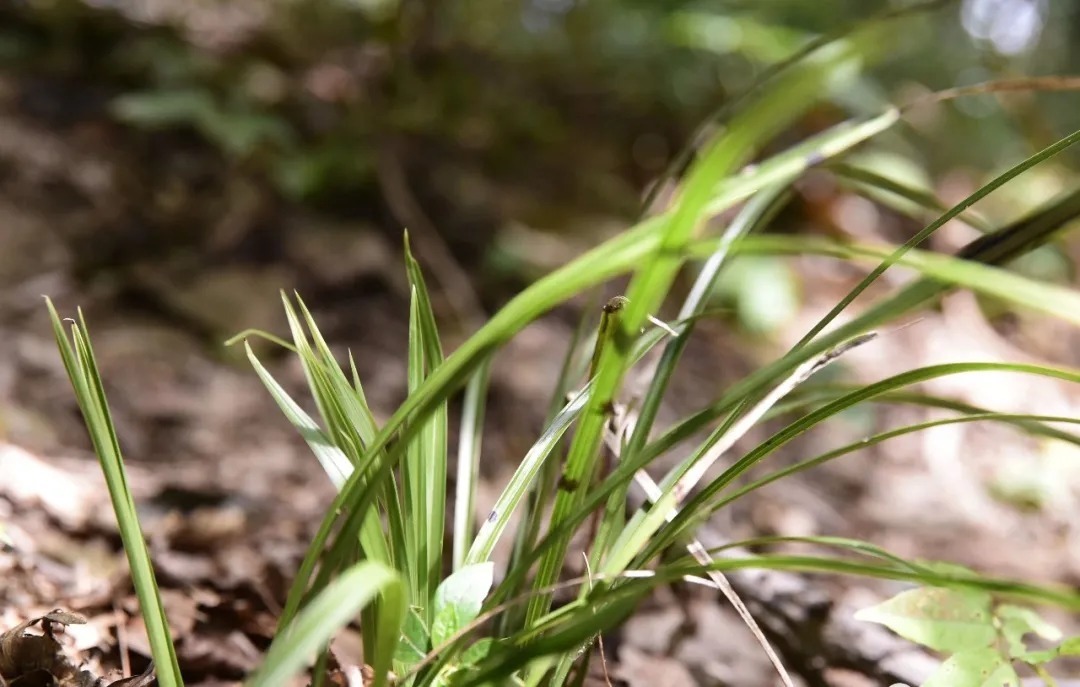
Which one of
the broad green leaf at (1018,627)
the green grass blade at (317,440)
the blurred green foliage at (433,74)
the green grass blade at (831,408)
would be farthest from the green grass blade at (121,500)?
the blurred green foliage at (433,74)

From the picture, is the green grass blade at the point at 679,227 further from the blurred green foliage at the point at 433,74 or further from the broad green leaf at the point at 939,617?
the blurred green foliage at the point at 433,74

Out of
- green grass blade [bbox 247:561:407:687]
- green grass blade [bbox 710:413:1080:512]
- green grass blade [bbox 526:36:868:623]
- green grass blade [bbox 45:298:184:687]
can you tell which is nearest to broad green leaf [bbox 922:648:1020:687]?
green grass blade [bbox 710:413:1080:512]

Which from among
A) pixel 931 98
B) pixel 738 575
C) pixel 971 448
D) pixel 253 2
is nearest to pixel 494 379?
pixel 738 575

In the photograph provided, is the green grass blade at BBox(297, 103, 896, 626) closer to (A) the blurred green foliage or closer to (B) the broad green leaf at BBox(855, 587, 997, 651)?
(B) the broad green leaf at BBox(855, 587, 997, 651)

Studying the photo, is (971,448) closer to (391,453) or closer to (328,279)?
(328,279)

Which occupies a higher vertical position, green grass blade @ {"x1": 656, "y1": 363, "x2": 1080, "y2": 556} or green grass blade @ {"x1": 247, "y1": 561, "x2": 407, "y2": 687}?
green grass blade @ {"x1": 656, "y1": 363, "x2": 1080, "y2": 556}

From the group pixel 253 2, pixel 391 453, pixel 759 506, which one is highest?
pixel 253 2
